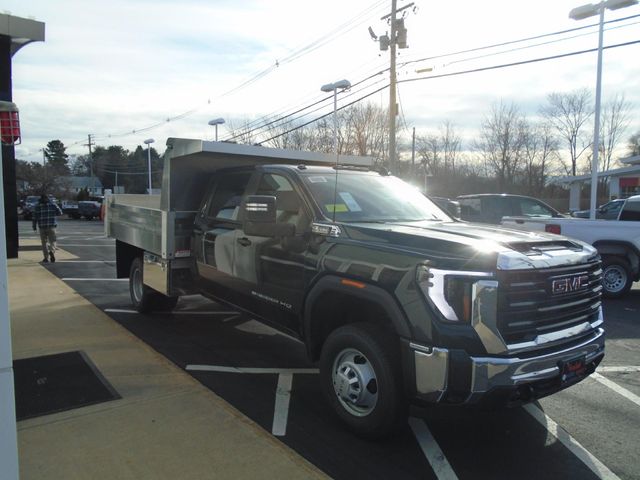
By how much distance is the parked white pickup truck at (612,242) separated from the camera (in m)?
8.98

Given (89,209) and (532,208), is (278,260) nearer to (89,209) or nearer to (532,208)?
(532,208)

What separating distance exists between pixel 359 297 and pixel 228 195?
2623mm

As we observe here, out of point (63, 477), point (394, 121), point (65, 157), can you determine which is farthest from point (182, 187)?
point (65, 157)

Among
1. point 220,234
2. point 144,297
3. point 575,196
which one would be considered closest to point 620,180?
point 575,196

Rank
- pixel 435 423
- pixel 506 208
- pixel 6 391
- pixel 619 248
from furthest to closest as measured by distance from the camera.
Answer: pixel 506 208 → pixel 619 248 → pixel 435 423 → pixel 6 391

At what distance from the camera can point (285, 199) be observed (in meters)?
4.61

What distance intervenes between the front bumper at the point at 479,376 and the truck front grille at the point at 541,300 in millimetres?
175

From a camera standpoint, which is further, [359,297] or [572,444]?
[572,444]

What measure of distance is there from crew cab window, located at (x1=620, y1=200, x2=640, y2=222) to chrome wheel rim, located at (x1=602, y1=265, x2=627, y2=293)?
149 cm

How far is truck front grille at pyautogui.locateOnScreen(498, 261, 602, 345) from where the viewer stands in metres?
3.17

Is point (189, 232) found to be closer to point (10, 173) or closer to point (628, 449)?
point (10, 173)

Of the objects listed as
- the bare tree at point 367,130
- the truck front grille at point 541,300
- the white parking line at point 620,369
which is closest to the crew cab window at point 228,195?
the truck front grille at point 541,300

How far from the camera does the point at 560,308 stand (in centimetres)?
346

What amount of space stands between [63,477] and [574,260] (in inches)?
141
